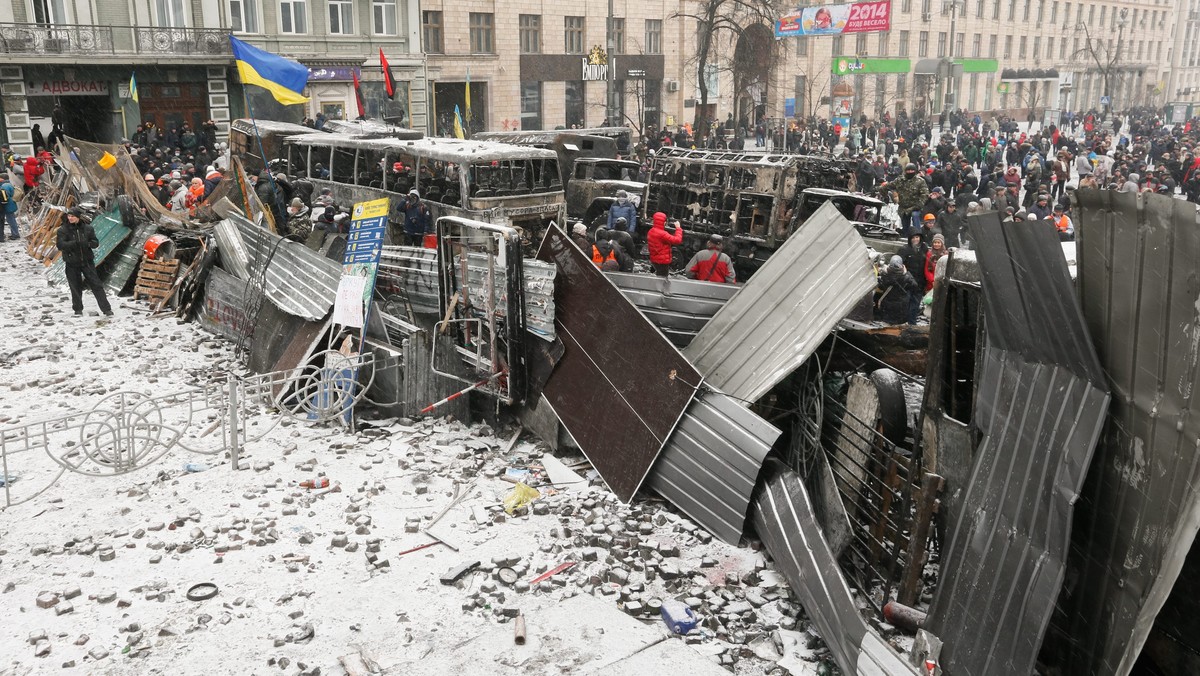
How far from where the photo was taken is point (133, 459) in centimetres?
750

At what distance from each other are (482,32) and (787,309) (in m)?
33.3

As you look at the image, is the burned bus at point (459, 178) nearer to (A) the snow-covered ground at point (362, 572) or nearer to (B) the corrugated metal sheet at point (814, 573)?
(A) the snow-covered ground at point (362, 572)

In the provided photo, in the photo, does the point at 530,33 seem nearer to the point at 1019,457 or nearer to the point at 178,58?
the point at 178,58

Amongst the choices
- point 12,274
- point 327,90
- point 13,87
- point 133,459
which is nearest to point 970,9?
point 327,90

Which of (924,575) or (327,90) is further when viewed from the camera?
(327,90)

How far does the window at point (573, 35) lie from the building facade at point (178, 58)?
27.5 feet

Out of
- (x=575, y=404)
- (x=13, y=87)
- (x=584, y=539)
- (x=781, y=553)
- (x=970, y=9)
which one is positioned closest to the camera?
(x=781, y=553)

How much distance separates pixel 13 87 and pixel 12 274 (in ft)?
45.5

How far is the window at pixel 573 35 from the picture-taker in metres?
40.3

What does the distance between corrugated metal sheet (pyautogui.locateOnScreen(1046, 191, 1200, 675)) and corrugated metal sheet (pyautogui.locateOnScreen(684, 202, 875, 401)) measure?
9.71 ft

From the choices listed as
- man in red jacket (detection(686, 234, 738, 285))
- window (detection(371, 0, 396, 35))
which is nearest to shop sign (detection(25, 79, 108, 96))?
window (detection(371, 0, 396, 35))

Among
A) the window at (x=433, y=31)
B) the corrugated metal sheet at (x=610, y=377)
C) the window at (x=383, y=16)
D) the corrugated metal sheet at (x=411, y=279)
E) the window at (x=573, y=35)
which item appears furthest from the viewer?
the window at (x=573, y=35)

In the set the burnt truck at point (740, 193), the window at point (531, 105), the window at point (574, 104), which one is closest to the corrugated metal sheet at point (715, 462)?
the burnt truck at point (740, 193)

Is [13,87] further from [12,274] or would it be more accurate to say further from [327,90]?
[12,274]
